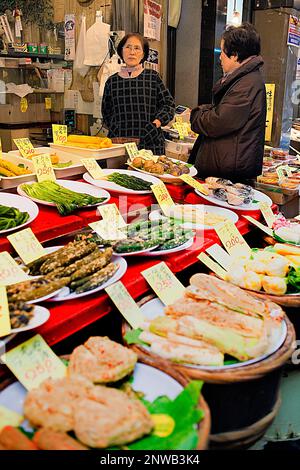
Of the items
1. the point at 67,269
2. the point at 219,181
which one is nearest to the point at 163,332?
the point at 67,269

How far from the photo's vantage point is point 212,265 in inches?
90.0

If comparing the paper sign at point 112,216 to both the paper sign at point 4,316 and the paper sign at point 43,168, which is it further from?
the paper sign at point 4,316

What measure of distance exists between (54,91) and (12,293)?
558cm

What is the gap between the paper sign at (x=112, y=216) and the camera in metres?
2.44

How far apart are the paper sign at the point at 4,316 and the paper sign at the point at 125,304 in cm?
39

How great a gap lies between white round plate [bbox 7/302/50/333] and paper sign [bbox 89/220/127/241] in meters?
0.68

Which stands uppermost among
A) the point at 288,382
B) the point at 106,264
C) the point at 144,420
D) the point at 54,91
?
the point at 54,91

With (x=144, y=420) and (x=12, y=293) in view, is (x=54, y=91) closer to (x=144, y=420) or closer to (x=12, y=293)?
(x=12, y=293)

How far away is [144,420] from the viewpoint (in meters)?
1.25

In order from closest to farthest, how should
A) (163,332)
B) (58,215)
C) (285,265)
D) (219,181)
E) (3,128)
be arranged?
(163,332)
(285,265)
(58,215)
(219,181)
(3,128)

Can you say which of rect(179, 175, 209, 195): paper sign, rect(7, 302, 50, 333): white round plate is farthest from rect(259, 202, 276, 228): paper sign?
rect(7, 302, 50, 333): white round plate

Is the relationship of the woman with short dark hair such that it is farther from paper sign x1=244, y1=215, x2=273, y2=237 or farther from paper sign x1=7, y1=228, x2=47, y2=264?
paper sign x1=7, y1=228, x2=47, y2=264

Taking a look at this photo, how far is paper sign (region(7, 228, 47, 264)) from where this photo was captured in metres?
1.98

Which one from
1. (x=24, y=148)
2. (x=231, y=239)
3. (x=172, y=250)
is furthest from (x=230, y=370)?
(x=24, y=148)
